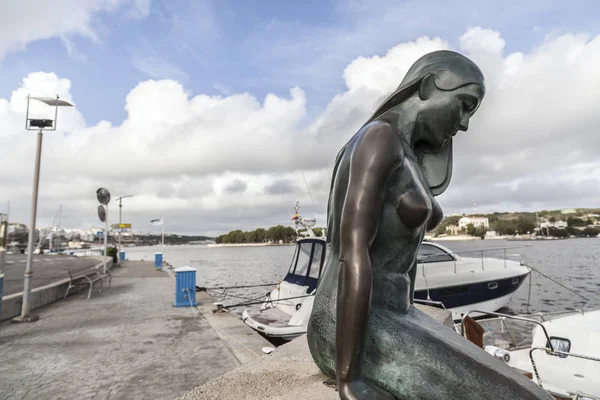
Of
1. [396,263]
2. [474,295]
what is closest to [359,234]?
[396,263]

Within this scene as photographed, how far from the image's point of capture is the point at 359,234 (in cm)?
167

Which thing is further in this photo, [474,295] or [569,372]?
[474,295]

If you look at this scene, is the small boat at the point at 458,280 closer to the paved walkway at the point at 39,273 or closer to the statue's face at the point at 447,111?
the statue's face at the point at 447,111

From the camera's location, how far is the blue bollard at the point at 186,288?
12.5 m

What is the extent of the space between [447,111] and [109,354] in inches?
288

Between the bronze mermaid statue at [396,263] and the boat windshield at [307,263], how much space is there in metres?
10.4

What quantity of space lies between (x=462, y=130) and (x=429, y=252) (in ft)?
44.8

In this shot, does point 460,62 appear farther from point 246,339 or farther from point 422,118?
point 246,339

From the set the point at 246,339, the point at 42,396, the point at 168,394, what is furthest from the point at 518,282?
the point at 42,396

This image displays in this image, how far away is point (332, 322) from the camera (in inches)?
77.7

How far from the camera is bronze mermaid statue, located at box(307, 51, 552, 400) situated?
1.62 metres

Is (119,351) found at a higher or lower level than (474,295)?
higher

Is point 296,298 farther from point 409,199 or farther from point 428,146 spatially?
Result: point 409,199

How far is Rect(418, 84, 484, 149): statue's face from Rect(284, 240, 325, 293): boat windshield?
10450mm
